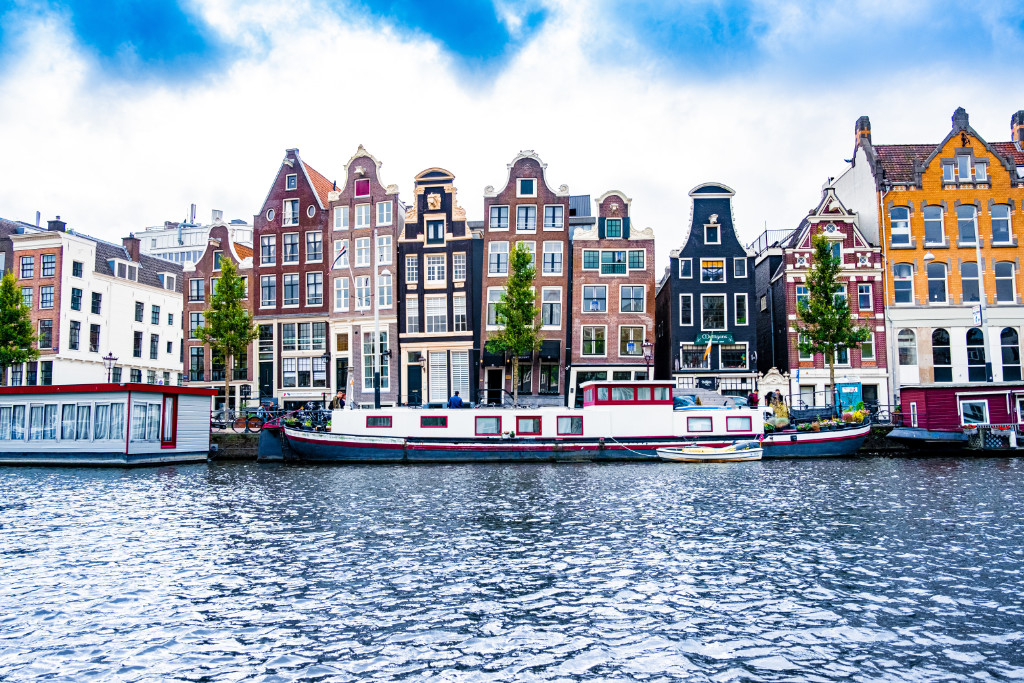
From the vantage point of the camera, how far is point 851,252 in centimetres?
5788

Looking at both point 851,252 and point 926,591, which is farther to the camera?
point 851,252

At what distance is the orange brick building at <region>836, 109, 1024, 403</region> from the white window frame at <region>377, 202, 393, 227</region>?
37328mm

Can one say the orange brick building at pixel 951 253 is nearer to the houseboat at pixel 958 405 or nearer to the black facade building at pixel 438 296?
the houseboat at pixel 958 405

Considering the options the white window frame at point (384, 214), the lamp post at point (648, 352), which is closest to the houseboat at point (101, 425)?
the white window frame at point (384, 214)

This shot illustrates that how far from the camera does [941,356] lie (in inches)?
2238

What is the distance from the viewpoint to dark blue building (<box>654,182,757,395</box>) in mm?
57844

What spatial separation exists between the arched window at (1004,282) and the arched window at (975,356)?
323 centimetres

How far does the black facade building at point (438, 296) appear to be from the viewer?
59.9 meters

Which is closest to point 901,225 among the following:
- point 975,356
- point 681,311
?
point 975,356

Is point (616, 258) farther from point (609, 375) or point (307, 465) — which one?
point (307, 465)

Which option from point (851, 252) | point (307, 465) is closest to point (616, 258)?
point (851, 252)

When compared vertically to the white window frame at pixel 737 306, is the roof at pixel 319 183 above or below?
above

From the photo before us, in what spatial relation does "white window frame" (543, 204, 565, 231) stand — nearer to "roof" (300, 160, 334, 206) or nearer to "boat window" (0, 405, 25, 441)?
"roof" (300, 160, 334, 206)

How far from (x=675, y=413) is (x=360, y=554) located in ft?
90.7
